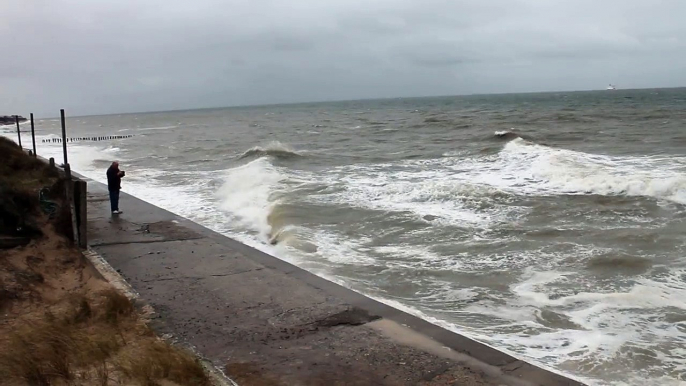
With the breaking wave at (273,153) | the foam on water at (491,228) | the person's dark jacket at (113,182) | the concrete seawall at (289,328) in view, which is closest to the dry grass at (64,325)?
the concrete seawall at (289,328)

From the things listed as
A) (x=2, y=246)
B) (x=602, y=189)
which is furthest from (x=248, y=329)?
(x=602, y=189)

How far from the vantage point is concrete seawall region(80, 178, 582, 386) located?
16.9 ft

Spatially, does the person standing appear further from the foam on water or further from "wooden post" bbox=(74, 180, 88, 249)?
"wooden post" bbox=(74, 180, 88, 249)

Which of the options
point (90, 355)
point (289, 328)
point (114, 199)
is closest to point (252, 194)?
point (114, 199)

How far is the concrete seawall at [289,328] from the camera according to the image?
5.15 m

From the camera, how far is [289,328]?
20.4ft

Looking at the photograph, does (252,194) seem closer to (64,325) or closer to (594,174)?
(594,174)

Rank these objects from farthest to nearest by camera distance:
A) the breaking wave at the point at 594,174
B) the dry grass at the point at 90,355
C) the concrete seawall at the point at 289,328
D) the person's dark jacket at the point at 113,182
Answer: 1. the breaking wave at the point at 594,174
2. the person's dark jacket at the point at 113,182
3. the concrete seawall at the point at 289,328
4. the dry grass at the point at 90,355

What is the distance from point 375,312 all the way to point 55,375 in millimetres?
3439

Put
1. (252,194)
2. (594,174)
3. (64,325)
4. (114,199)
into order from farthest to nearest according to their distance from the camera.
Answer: (594,174)
(252,194)
(114,199)
(64,325)

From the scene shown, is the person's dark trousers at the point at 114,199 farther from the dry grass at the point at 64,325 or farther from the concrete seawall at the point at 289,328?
the concrete seawall at the point at 289,328

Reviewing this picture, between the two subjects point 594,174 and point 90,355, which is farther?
point 594,174

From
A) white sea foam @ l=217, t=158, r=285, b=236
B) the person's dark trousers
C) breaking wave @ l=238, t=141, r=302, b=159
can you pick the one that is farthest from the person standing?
breaking wave @ l=238, t=141, r=302, b=159

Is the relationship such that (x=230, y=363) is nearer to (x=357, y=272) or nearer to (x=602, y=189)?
(x=357, y=272)
